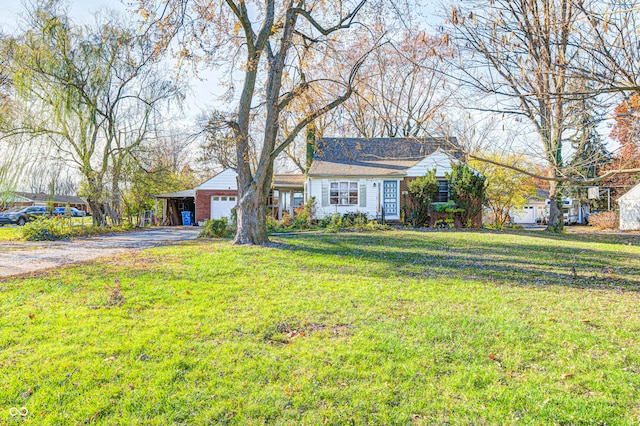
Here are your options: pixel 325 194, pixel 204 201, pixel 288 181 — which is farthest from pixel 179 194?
pixel 325 194

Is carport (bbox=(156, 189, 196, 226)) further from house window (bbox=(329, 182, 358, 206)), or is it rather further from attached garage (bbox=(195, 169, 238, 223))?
house window (bbox=(329, 182, 358, 206))

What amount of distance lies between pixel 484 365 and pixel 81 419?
351 cm

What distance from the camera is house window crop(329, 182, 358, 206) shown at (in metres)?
20.5

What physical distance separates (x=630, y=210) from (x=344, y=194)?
18.9 meters

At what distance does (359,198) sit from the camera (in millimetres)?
20391

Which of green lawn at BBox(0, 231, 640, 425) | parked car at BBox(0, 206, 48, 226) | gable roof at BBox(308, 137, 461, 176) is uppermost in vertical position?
gable roof at BBox(308, 137, 461, 176)

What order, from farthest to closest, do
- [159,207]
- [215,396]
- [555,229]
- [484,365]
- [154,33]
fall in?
1. [159,207]
2. [555,229]
3. [154,33]
4. [484,365]
5. [215,396]

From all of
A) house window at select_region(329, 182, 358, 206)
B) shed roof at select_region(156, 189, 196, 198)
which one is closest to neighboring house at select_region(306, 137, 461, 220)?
house window at select_region(329, 182, 358, 206)

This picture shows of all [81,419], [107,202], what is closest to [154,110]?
[107,202]

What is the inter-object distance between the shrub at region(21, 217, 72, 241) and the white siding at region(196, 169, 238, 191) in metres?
11.1

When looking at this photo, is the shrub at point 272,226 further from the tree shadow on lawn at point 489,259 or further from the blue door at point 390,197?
the blue door at point 390,197

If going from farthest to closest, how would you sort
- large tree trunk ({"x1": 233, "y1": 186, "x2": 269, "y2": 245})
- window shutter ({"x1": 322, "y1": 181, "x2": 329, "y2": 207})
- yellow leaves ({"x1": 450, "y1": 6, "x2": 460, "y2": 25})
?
window shutter ({"x1": 322, "y1": 181, "x2": 329, "y2": 207}) → large tree trunk ({"x1": 233, "y1": 186, "x2": 269, "y2": 245}) → yellow leaves ({"x1": 450, "y1": 6, "x2": 460, "y2": 25})

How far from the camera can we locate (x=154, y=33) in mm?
8719

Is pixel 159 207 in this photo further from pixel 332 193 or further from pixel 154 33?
pixel 154 33
